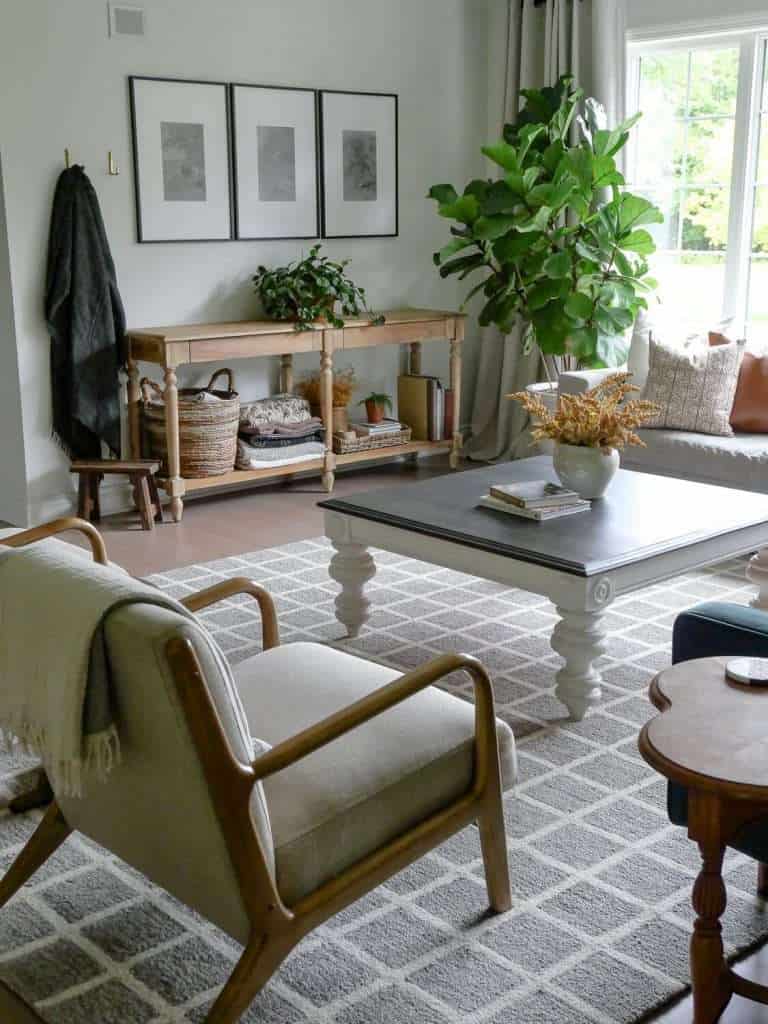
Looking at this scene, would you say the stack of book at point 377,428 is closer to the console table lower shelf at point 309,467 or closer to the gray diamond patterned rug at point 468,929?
the console table lower shelf at point 309,467

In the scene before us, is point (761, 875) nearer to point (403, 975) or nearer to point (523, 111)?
point (403, 975)

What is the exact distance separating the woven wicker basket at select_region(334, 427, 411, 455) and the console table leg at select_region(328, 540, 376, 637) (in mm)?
2248

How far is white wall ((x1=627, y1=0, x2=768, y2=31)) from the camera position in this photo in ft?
18.0

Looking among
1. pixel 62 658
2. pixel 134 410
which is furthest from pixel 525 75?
pixel 62 658

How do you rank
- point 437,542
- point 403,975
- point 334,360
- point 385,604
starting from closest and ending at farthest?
point 403,975 → point 437,542 → point 385,604 → point 334,360

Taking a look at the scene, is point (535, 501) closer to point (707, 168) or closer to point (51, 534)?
point (51, 534)

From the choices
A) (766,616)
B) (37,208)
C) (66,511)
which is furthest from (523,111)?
(766,616)

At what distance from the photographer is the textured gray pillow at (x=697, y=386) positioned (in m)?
5.00

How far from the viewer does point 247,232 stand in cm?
586

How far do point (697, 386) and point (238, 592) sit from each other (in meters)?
3.04

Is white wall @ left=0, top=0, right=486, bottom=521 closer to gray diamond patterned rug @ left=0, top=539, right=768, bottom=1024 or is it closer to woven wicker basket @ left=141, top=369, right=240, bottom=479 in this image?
woven wicker basket @ left=141, top=369, right=240, bottom=479

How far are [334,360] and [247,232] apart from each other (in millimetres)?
860

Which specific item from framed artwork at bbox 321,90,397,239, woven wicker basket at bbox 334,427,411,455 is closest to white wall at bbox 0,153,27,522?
woven wicker basket at bbox 334,427,411,455

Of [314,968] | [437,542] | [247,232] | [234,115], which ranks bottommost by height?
[314,968]
